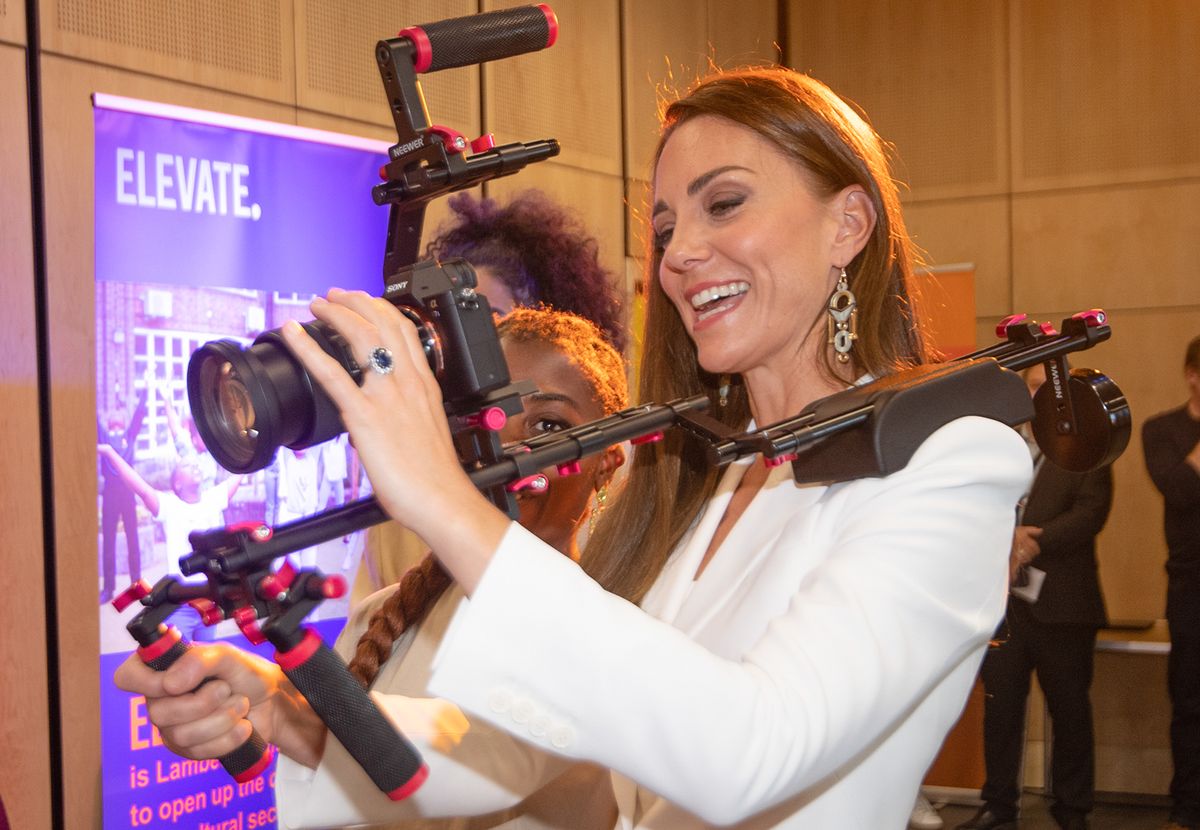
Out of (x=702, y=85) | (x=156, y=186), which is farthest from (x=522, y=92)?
(x=702, y=85)

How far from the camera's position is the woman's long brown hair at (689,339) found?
1418 mm

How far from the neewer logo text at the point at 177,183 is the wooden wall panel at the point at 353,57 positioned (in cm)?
75

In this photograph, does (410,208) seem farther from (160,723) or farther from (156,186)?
(156,186)

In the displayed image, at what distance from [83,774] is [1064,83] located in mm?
5244

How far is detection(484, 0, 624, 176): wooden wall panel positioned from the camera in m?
4.74

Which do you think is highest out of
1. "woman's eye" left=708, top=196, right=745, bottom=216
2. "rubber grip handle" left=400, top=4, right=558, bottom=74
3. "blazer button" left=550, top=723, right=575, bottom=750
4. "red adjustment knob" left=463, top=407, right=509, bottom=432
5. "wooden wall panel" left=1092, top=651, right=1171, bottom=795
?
"rubber grip handle" left=400, top=4, right=558, bottom=74

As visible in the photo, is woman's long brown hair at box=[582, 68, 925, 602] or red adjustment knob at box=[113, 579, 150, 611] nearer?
red adjustment knob at box=[113, 579, 150, 611]

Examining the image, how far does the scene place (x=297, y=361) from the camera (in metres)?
0.89

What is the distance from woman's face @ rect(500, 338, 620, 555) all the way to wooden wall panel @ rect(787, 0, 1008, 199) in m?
4.71

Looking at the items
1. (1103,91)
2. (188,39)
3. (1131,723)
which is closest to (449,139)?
(188,39)

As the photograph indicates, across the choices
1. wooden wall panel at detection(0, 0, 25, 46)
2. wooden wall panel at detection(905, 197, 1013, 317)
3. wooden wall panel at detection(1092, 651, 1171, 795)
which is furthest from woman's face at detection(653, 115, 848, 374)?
wooden wall panel at detection(905, 197, 1013, 317)

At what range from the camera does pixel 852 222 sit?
1.46 meters

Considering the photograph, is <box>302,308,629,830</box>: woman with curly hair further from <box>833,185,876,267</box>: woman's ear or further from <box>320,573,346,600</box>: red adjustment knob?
<box>833,185,876,267</box>: woman's ear

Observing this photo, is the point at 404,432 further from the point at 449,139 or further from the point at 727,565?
the point at 727,565
